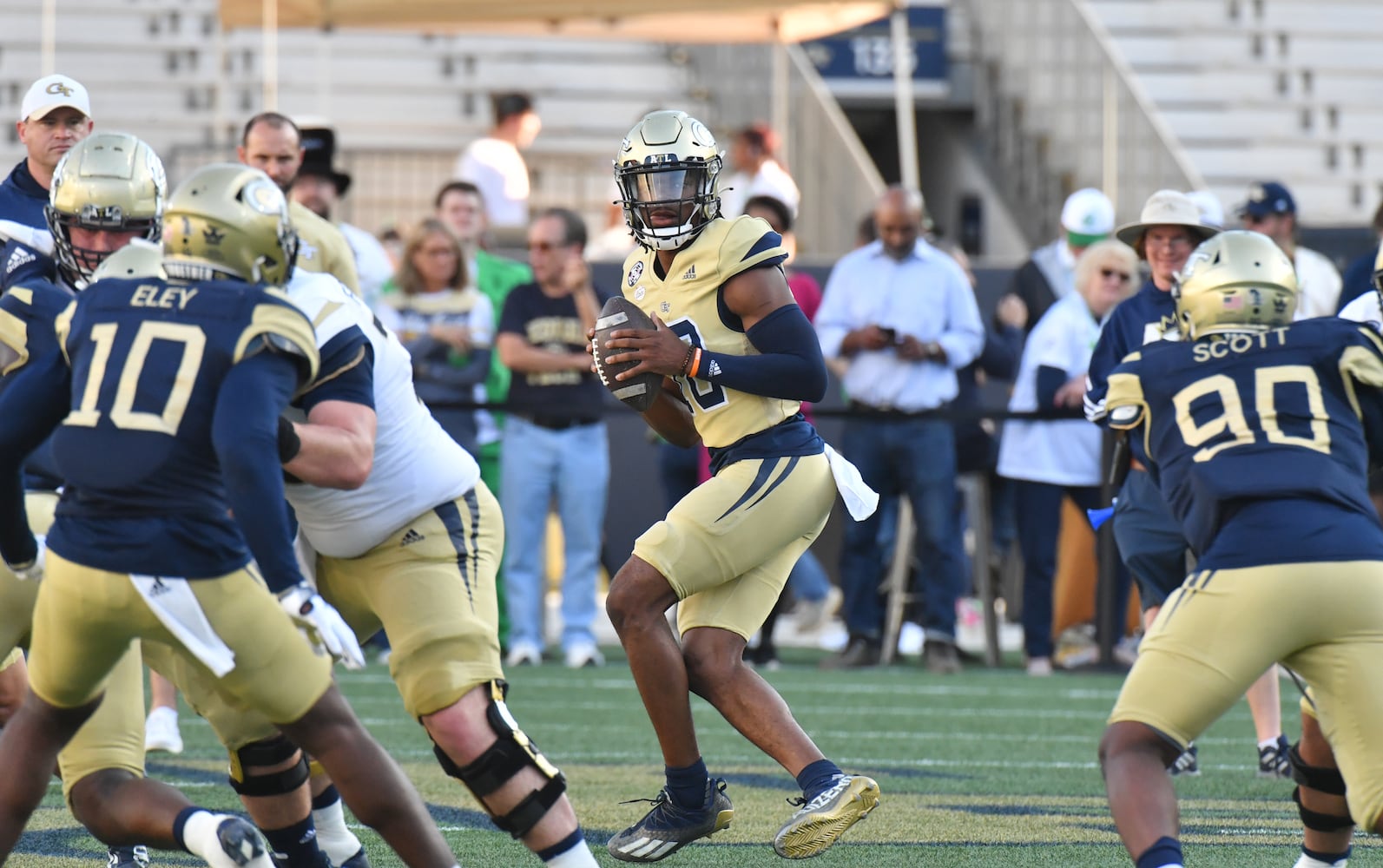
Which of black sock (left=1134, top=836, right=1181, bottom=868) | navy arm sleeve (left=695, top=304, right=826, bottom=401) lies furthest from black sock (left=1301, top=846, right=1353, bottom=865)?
navy arm sleeve (left=695, top=304, right=826, bottom=401)

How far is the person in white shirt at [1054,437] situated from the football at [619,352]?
4.42m

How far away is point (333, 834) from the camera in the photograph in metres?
4.24

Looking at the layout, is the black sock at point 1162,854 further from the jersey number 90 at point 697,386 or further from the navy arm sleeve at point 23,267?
the navy arm sleeve at point 23,267

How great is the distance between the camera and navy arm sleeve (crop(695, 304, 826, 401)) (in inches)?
175

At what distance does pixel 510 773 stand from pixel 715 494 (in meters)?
0.98

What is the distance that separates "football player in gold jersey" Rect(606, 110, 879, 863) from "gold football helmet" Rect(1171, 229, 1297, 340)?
0.97m

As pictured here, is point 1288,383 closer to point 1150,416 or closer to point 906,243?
point 1150,416

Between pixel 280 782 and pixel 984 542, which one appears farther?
pixel 984 542

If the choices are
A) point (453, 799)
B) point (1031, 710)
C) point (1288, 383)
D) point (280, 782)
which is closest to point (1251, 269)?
point (1288, 383)

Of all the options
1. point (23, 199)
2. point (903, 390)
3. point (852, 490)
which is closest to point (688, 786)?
point (852, 490)

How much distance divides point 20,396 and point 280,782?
0.96m

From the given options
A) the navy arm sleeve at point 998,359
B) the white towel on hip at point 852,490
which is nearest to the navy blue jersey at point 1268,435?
the white towel on hip at point 852,490

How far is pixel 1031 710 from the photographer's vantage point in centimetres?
738

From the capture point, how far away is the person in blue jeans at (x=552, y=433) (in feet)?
28.4
